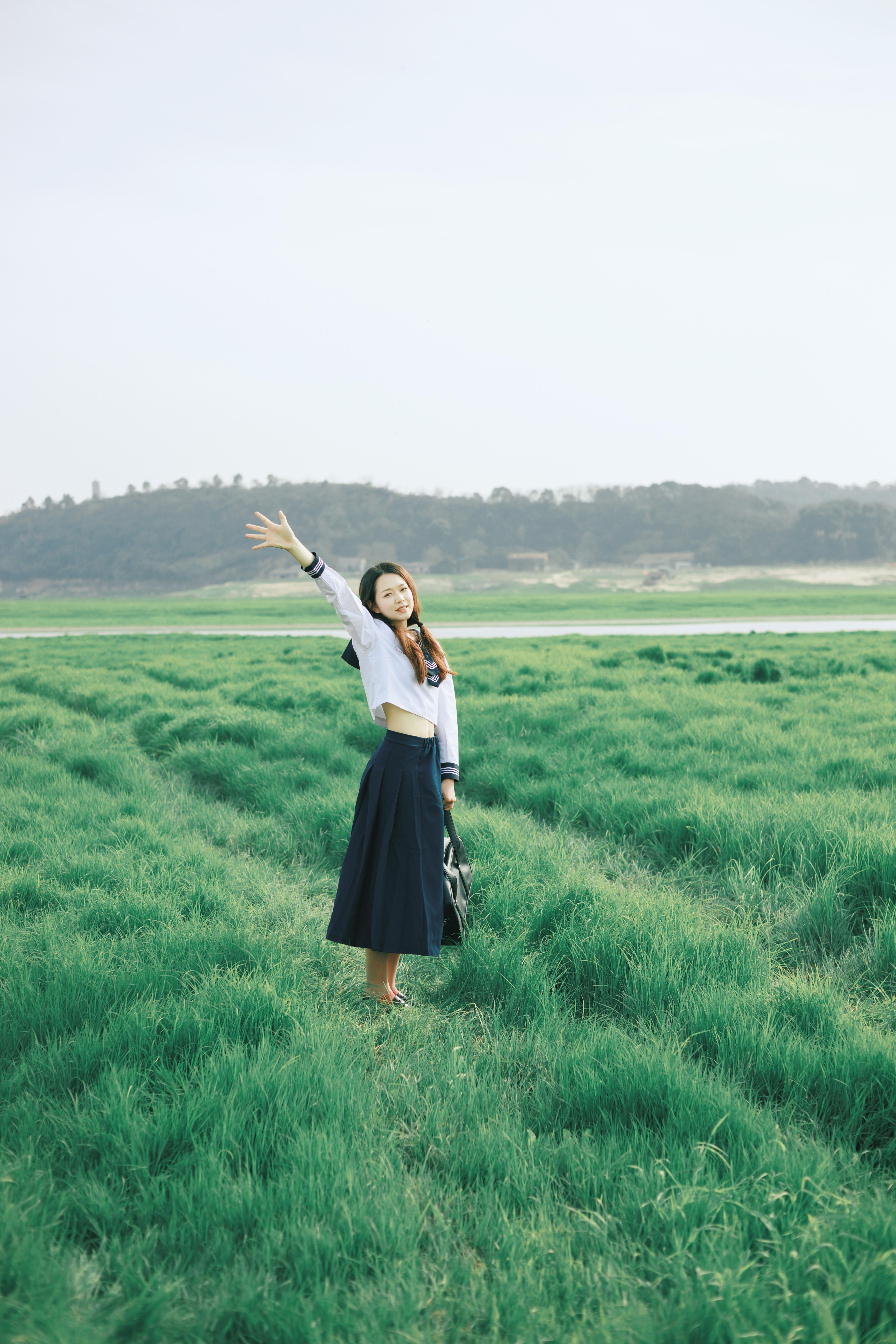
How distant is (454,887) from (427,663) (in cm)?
103

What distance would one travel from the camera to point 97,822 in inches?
213

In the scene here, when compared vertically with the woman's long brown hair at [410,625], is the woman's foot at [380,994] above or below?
below

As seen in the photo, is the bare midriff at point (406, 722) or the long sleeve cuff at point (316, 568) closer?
the long sleeve cuff at point (316, 568)

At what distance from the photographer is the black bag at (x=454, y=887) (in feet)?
11.3

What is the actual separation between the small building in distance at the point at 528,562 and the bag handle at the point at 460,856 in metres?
110

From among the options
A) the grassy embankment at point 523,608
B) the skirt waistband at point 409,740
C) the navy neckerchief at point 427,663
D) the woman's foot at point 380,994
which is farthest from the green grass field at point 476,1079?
the grassy embankment at point 523,608

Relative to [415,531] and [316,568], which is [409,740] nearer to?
[316,568]

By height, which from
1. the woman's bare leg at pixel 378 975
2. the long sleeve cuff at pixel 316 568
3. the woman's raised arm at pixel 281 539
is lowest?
the woman's bare leg at pixel 378 975

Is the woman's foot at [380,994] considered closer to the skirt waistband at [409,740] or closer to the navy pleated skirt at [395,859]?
the navy pleated skirt at [395,859]

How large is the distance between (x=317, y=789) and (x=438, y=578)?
93638mm

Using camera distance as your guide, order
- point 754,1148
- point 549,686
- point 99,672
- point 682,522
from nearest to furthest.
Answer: point 754,1148 → point 549,686 → point 99,672 → point 682,522

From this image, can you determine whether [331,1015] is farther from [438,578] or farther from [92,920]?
[438,578]

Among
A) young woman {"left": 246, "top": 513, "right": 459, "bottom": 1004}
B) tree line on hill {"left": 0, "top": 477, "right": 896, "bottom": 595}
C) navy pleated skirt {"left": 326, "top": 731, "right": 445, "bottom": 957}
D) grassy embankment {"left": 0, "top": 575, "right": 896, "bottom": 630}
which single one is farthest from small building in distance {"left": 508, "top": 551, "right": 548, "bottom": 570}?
navy pleated skirt {"left": 326, "top": 731, "right": 445, "bottom": 957}

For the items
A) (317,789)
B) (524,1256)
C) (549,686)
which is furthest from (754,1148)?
(549,686)
